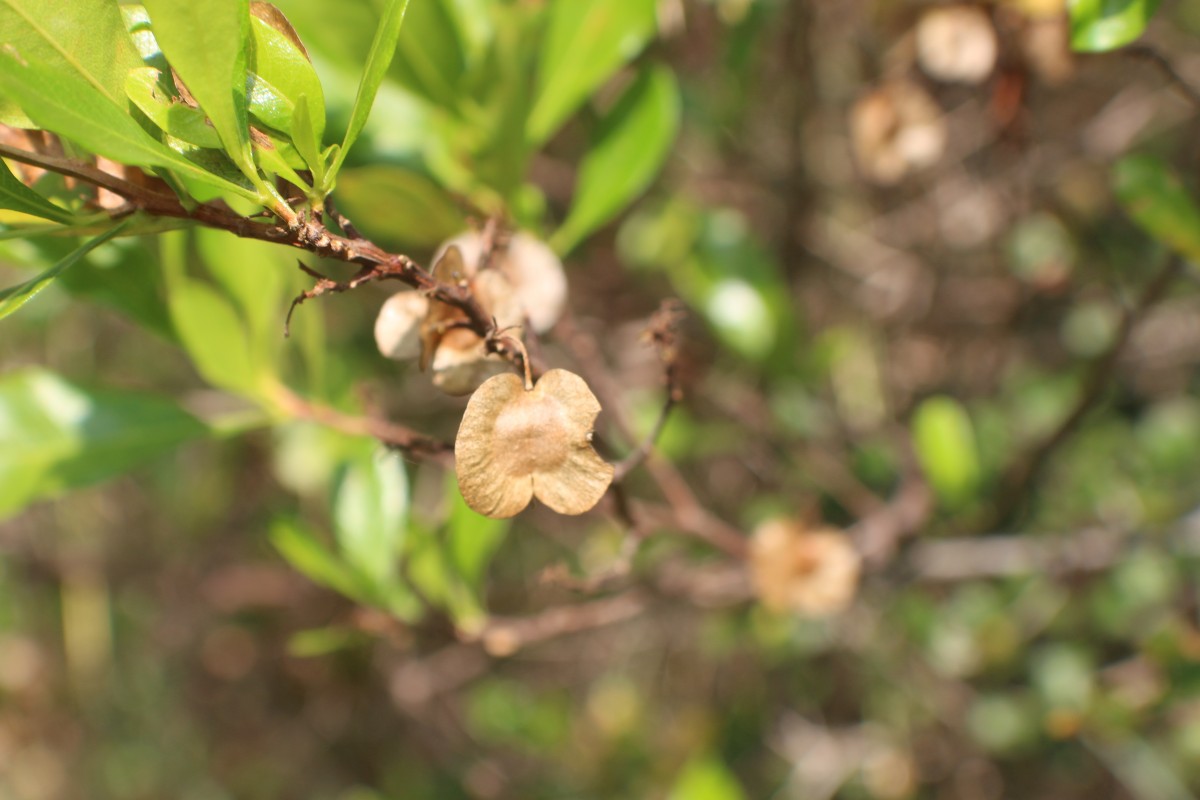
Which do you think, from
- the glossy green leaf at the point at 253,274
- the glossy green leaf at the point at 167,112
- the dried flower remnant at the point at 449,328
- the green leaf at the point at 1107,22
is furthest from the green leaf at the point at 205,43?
the green leaf at the point at 1107,22

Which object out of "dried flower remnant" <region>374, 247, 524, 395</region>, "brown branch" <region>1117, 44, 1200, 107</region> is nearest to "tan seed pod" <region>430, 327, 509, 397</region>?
"dried flower remnant" <region>374, 247, 524, 395</region>

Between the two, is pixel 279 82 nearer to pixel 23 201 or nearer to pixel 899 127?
pixel 23 201

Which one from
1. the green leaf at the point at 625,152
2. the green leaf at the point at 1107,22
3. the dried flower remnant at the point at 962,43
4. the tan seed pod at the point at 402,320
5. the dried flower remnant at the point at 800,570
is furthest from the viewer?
the dried flower remnant at the point at 800,570

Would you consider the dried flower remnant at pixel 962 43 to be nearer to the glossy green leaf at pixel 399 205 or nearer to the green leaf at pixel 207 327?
the glossy green leaf at pixel 399 205

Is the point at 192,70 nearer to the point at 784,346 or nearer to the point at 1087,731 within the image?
the point at 784,346

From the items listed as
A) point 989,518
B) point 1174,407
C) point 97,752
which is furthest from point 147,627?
Result: point 1174,407

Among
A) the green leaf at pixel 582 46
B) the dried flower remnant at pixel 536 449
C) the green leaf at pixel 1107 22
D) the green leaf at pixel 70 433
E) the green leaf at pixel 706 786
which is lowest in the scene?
the green leaf at pixel 706 786

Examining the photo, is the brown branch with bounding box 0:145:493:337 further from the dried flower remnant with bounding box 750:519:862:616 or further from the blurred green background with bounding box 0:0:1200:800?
the dried flower remnant with bounding box 750:519:862:616
